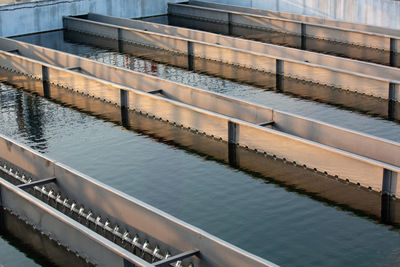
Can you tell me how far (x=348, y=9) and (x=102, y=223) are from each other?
70.5 ft

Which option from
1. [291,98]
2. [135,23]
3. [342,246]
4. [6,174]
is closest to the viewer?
[342,246]

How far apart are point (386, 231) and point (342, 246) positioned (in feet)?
4.03

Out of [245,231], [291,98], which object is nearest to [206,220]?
[245,231]

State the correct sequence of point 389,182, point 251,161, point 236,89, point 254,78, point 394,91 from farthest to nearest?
point 254,78, point 236,89, point 394,91, point 251,161, point 389,182

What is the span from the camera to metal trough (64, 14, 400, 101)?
21.8 metres

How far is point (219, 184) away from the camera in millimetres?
15438

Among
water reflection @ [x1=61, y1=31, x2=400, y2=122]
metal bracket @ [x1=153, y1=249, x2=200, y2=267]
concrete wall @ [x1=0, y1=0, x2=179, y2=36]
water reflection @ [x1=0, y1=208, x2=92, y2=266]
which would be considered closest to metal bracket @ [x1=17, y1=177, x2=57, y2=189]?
water reflection @ [x1=0, y1=208, x2=92, y2=266]

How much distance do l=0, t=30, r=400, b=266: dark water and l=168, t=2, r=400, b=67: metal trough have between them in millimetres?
6946

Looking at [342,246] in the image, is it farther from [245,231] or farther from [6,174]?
[6,174]

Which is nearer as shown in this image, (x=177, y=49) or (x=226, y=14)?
(x=177, y=49)

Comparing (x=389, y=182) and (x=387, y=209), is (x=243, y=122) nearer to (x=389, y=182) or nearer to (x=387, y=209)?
(x=389, y=182)

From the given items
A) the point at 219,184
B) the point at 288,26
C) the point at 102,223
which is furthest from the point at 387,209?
the point at 288,26

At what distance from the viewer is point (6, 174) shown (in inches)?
647

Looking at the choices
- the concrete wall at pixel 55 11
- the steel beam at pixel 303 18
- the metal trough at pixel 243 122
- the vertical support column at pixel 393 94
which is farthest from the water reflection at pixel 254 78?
the steel beam at pixel 303 18
